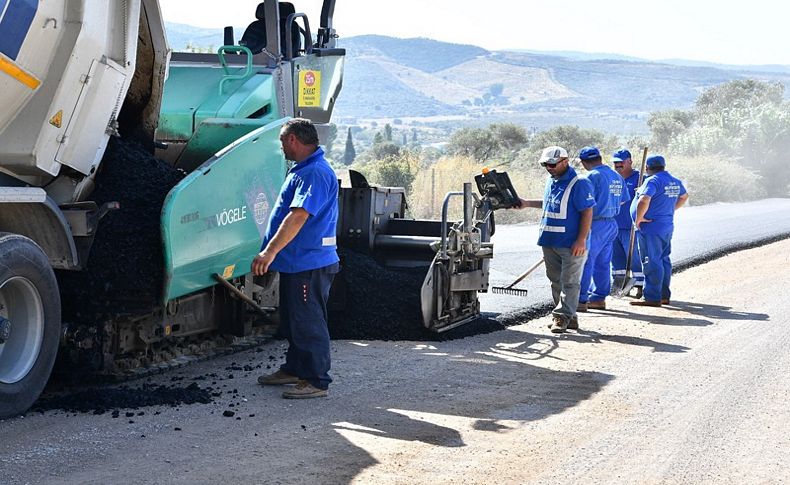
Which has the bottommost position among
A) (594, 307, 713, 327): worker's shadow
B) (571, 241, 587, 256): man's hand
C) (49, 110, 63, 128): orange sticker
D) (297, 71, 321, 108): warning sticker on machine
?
(594, 307, 713, 327): worker's shadow

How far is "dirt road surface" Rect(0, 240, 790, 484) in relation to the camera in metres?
5.51

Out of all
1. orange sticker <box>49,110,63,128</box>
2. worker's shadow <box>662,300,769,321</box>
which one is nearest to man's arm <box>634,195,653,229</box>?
worker's shadow <box>662,300,769,321</box>

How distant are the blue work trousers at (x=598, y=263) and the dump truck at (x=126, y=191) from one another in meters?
2.22

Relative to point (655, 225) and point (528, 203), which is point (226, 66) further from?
point (655, 225)

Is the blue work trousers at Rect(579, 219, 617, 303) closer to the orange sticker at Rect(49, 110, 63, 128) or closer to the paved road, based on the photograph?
the paved road

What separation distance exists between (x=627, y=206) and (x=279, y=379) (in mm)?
6440

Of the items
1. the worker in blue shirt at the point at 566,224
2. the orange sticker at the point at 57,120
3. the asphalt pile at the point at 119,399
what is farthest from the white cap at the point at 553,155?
the orange sticker at the point at 57,120

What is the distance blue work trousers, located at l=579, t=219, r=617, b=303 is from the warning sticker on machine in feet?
10.0

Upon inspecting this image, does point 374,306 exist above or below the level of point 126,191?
below

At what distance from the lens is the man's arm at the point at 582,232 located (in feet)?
33.4

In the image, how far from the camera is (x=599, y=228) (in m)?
11.3

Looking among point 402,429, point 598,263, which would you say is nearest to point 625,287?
point 598,263

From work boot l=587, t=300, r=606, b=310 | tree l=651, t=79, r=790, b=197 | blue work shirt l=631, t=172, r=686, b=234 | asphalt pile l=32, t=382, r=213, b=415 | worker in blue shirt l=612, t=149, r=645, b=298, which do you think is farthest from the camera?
tree l=651, t=79, r=790, b=197

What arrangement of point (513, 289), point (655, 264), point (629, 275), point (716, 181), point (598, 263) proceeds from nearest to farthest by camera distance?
point (513, 289) < point (598, 263) < point (655, 264) < point (629, 275) < point (716, 181)
